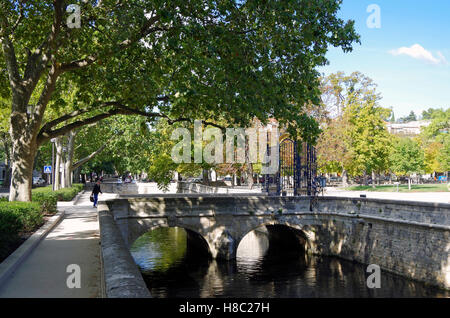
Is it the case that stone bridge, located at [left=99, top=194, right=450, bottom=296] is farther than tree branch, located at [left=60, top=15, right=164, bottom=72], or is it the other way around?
stone bridge, located at [left=99, top=194, right=450, bottom=296]

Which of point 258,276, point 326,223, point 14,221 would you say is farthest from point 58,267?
point 326,223

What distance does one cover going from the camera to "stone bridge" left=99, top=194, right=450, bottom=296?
17125mm

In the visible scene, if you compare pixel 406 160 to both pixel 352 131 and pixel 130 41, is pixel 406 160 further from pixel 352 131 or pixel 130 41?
pixel 130 41

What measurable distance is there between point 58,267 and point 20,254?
1403mm

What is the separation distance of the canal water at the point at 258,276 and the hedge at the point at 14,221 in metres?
5.31

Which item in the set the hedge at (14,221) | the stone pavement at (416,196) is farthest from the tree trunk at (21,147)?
the stone pavement at (416,196)

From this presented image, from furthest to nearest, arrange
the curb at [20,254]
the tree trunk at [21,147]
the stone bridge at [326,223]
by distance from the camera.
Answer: the stone bridge at [326,223], the tree trunk at [21,147], the curb at [20,254]

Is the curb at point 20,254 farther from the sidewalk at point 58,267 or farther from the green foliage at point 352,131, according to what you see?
the green foliage at point 352,131

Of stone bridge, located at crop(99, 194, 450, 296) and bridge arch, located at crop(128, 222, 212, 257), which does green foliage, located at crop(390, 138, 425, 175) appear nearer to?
stone bridge, located at crop(99, 194, 450, 296)

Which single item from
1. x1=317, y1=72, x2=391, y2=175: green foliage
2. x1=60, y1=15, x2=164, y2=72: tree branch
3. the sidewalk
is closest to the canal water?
the sidewalk

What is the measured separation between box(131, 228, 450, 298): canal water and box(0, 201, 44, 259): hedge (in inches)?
209

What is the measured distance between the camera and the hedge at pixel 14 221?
10727 mm
